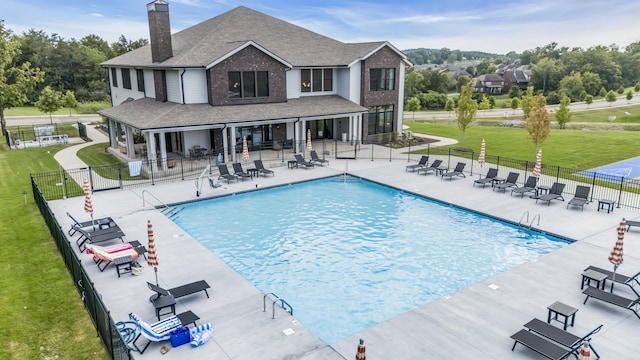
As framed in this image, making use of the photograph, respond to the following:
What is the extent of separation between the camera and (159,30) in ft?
97.6

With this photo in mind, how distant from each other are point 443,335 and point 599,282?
18.1 feet

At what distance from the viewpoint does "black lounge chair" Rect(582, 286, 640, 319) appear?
11.2m

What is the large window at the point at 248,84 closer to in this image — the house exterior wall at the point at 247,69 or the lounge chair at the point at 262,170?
the house exterior wall at the point at 247,69

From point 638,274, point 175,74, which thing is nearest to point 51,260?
point 175,74

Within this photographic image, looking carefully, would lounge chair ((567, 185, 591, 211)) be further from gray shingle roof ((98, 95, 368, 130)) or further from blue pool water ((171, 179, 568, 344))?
gray shingle roof ((98, 95, 368, 130))

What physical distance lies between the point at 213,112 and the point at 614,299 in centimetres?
2341

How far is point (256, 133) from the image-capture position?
107ft

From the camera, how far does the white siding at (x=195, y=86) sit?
28.4 meters

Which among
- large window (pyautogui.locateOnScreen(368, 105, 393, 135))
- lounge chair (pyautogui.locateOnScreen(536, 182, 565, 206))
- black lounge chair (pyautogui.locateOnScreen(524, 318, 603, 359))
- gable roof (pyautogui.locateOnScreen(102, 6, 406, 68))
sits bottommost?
black lounge chair (pyautogui.locateOnScreen(524, 318, 603, 359))

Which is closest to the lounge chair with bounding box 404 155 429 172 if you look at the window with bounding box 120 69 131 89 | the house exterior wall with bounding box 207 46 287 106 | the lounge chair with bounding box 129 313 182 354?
the house exterior wall with bounding box 207 46 287 106

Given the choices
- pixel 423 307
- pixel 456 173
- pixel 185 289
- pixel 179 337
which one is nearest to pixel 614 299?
pixel 423 307

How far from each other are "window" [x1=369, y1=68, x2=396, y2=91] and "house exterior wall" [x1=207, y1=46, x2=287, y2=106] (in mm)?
8388

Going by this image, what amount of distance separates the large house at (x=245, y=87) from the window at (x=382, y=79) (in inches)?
3.3

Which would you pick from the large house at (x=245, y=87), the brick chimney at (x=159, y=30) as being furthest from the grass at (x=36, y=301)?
the brick chimney at (x=159, y=30)
